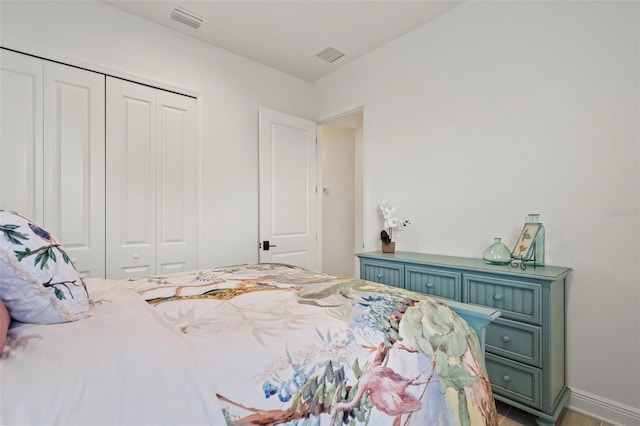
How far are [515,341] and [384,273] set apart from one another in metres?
1.00

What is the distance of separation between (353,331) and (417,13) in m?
2.67

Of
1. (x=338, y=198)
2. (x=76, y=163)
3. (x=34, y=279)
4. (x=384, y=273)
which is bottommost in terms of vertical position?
(x=384, y=273)

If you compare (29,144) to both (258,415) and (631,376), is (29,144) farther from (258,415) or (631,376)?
(631,376)

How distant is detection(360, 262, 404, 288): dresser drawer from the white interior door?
102 cm

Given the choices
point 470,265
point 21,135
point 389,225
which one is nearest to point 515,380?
point 470,265

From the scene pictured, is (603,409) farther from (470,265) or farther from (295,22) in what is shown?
(295,22)

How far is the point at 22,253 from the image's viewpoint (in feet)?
2.69

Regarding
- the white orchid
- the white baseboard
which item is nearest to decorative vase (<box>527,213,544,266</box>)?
the white baseboard

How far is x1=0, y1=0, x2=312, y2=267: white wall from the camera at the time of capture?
2189mm

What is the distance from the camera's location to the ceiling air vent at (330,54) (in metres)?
3.09

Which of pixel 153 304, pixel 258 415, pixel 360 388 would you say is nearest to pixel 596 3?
pixel 360 388

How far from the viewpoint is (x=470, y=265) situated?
6.76 feet

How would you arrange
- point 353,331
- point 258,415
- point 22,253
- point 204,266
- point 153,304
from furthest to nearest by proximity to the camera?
point 204,266
point 153,304
point 353,331
point 22,253
point 258,415

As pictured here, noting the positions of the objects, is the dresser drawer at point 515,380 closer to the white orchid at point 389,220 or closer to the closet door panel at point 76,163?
the white orchid at point 389,220
